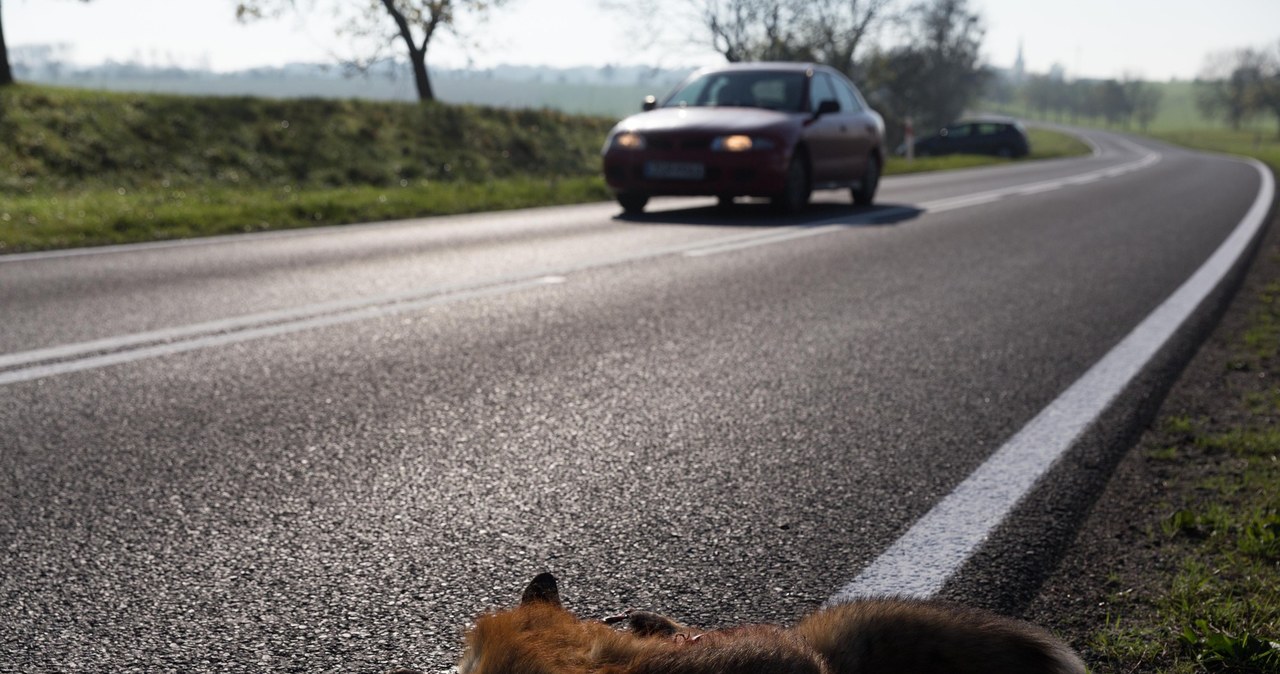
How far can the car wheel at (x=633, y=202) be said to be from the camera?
12.5m

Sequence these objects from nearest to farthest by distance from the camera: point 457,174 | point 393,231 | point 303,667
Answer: point 303,667 < point 393,231 < point 457,174

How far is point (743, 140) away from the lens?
1177 centimetres

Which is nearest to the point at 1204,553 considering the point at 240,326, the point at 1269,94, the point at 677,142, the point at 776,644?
the point at 776,644

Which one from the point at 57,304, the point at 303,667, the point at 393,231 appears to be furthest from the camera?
the point at 393,231

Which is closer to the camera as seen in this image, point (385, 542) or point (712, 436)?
point (385, 542)

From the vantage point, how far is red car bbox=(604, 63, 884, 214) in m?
11.8

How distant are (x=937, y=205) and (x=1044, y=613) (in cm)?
1263

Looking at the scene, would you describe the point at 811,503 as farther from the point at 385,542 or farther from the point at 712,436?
the point at 385,542

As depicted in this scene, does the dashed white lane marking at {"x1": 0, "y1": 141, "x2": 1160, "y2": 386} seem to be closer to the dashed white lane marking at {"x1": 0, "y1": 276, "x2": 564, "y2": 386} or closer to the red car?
the dashed white lane marking at {"x1": 0, "y1": 276, "x2": 564, "y2": 386}

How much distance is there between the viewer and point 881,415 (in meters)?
3.95

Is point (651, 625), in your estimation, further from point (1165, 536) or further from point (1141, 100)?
point (1141, 100)

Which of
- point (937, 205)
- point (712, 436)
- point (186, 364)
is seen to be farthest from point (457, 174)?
point (712, 436)

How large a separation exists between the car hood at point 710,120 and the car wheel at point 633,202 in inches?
29.5

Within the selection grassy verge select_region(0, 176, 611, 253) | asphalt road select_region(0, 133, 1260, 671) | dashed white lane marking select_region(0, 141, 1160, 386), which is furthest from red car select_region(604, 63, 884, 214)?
asphalt road select_region(0, 133, 1260, 671)
